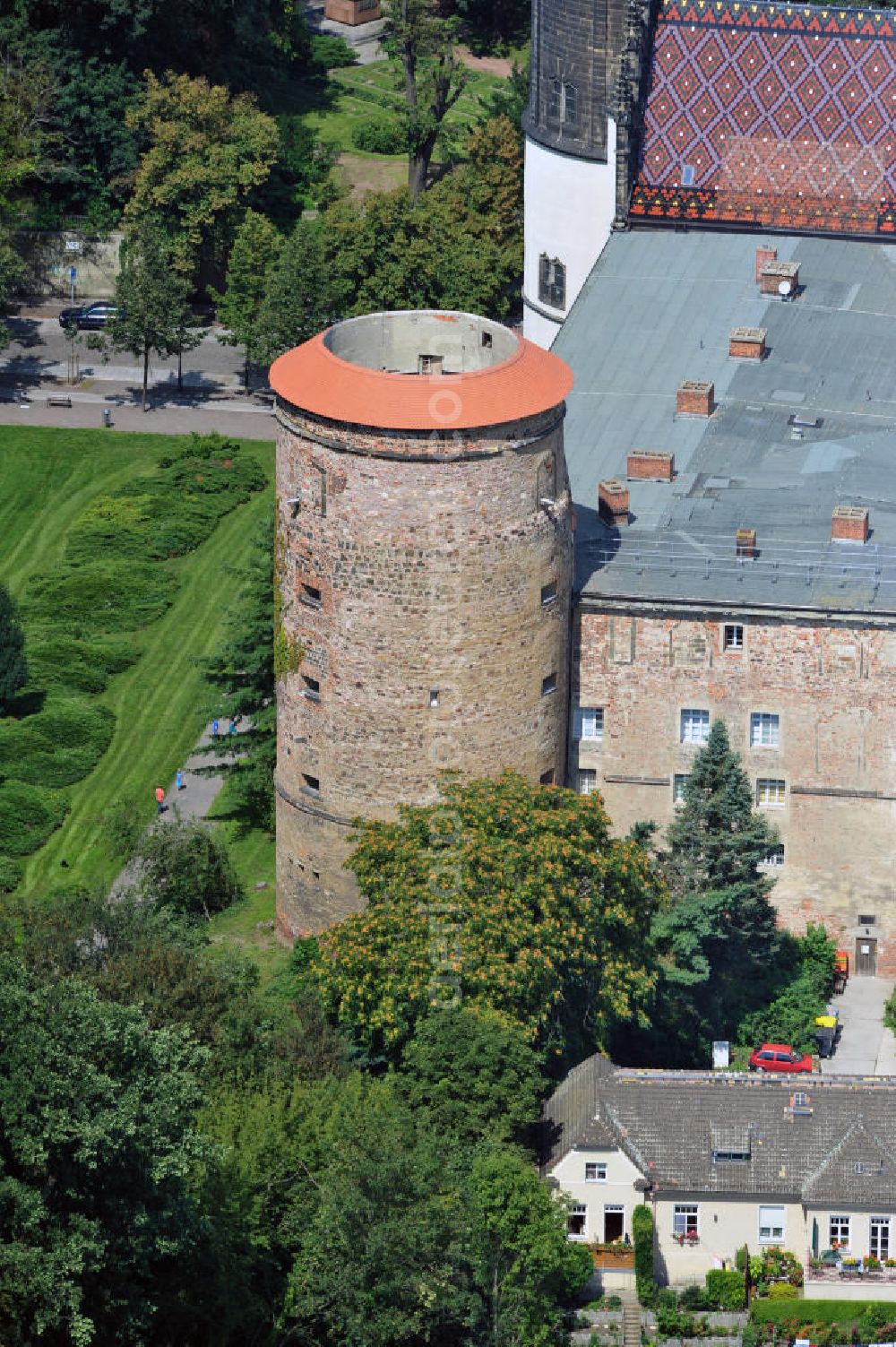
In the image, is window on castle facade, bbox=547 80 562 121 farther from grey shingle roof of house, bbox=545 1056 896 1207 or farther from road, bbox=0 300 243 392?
grey shingle roof of house, bbox=545 1056 896 1207

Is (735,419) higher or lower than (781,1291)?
higher

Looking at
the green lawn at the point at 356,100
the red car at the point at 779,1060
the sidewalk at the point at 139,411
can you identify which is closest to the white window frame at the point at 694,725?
the red car at the point at 779,1060

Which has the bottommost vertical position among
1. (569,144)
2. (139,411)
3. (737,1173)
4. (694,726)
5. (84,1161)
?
(139,411)

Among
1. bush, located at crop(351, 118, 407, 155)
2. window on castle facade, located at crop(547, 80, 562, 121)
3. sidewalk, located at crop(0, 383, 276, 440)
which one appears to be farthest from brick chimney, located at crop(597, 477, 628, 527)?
bush, located at crop(351, 118, 407, 155)

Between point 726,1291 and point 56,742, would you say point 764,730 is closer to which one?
point 726,1291

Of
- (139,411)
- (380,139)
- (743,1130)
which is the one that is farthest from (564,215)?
(743,1130)

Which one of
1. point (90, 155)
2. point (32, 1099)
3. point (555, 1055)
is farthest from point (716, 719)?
point (90, 155)
